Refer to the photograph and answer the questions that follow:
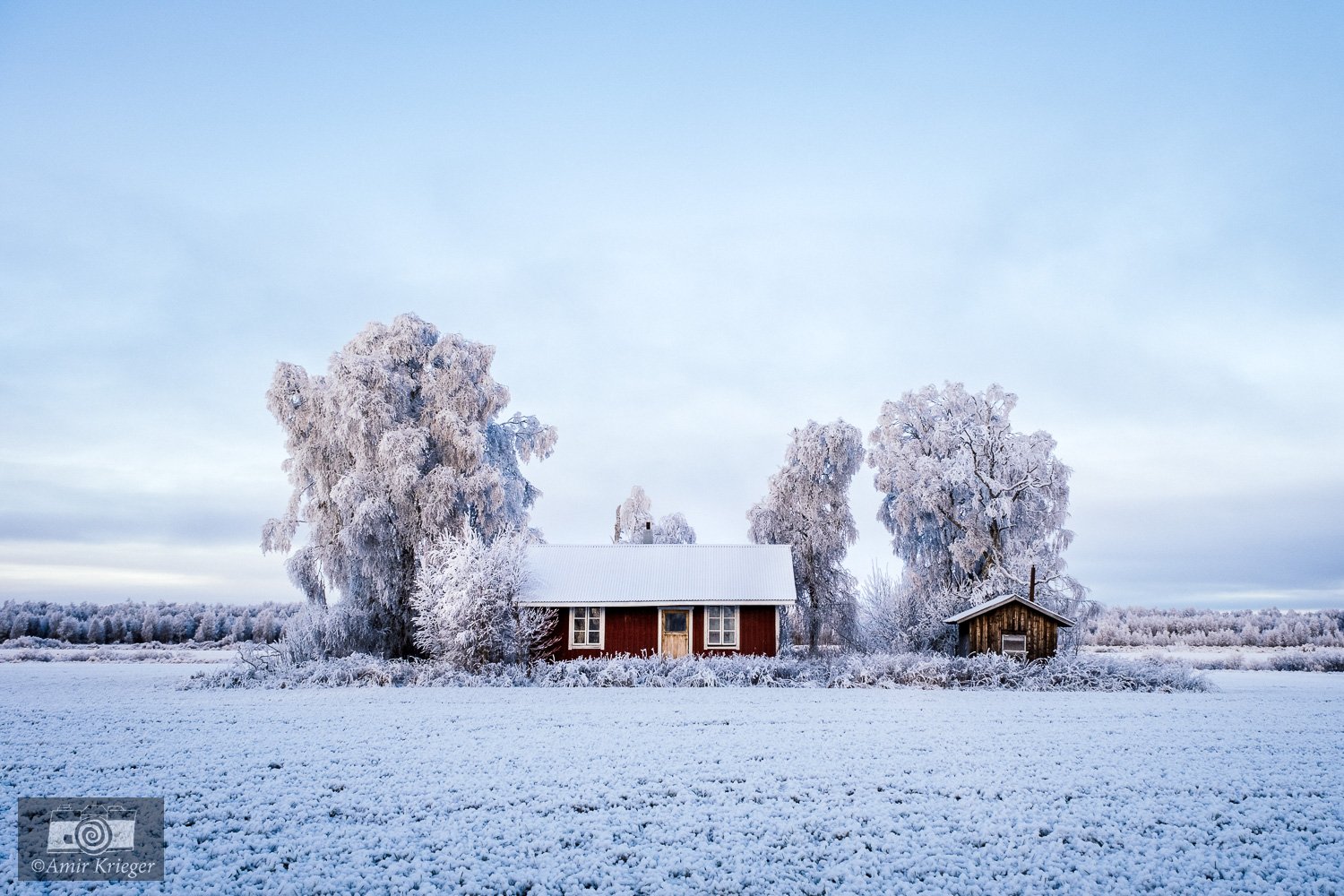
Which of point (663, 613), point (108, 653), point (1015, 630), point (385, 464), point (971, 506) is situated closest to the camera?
point (1015, 630)

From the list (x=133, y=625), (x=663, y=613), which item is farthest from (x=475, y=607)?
(x=133, y=625)

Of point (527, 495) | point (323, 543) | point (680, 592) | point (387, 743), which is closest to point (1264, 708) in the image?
point (680, 592)

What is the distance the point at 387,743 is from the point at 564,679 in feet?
40.1

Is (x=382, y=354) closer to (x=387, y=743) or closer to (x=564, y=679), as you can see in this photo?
(x=564, y=679)

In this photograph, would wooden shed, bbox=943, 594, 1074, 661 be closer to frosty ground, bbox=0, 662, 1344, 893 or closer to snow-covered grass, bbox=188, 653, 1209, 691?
snow-covered grass, bbox=188, 653, 1209, 691

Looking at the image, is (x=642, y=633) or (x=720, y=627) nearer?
(x=642, y=633)

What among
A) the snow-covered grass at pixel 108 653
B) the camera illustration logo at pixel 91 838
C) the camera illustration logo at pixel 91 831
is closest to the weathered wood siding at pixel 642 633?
the snow-covered grass at pixel 108 653

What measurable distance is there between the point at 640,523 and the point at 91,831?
1772 inches

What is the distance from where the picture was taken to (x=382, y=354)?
109 feet

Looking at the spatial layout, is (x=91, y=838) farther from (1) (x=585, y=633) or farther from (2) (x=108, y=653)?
(2) (x=108, y=653)

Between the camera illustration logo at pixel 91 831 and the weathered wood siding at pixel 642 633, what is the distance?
2096 cm

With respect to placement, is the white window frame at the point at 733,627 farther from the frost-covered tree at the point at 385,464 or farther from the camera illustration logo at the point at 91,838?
the camera illustration logo at the point at 91,838

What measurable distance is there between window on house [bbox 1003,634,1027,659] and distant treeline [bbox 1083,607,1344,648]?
3278 cm

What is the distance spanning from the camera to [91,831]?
356 inches
